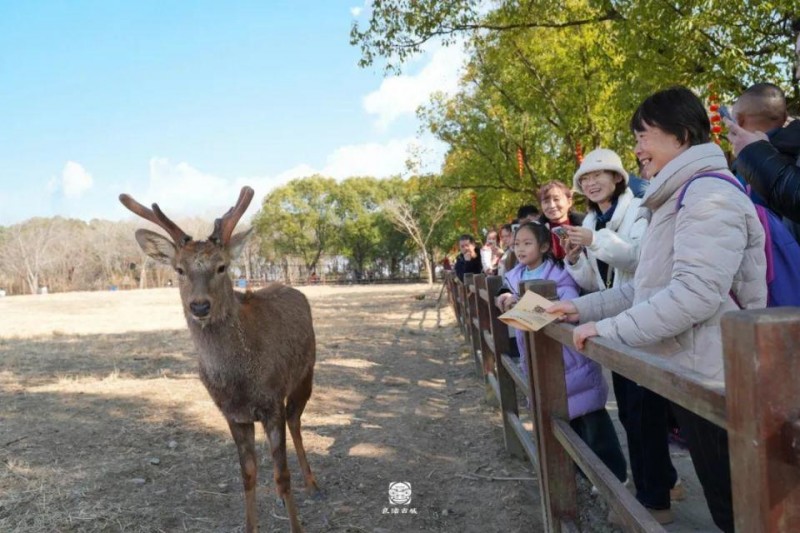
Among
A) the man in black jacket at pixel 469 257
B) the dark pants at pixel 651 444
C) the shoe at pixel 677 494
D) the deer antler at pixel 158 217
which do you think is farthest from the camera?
the man in black jacket at pixel 469 257

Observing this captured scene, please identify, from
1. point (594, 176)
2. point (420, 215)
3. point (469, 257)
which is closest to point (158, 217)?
point (594, 176)

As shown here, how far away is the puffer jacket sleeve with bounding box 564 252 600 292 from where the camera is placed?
11.7 ft

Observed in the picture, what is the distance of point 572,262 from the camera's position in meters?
3.58

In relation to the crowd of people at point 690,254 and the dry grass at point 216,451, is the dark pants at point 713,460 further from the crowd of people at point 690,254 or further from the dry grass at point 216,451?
the dry grass at point 216,451

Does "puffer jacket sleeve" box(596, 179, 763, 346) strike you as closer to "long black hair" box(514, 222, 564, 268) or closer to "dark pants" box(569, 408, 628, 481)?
"dark pants" box(569, 408, 628, 481)

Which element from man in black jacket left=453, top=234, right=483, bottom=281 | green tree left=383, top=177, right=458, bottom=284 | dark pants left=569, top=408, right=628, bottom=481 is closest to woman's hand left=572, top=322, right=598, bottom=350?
dark pants left=569, top=408, right=628, bottom=481

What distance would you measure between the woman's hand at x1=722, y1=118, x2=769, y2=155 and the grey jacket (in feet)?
→ 1.25

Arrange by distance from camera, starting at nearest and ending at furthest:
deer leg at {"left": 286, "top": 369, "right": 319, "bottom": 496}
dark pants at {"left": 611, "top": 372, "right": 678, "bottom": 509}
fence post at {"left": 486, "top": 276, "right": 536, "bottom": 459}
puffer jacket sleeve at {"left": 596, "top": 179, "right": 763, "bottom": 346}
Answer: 1. puffer jacket sleeve at {"left": 596, "top": 179, "right": 763, "bottom": 346}
2. dark pants at {"left": 611, "top": 372, "right": 678, "bottom": 509}
3. deer leg at {"left": 286, "top": 369, "right": 319, "bottom": 496}
4. fence post at {"left": 486, "top": 276, "right": 536, "bottom": 459}

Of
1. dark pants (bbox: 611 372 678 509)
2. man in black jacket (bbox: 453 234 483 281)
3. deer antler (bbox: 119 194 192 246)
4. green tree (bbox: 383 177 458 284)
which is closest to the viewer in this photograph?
dark pants (bbox: 611 372 678 509)

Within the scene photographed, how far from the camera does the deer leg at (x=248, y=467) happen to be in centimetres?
382

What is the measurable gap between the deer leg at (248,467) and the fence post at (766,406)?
340 cm

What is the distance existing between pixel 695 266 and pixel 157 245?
392cm

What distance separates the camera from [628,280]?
319cm

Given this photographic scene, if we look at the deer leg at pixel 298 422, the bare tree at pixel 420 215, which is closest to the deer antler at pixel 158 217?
the deer leg at pixel 298 422
